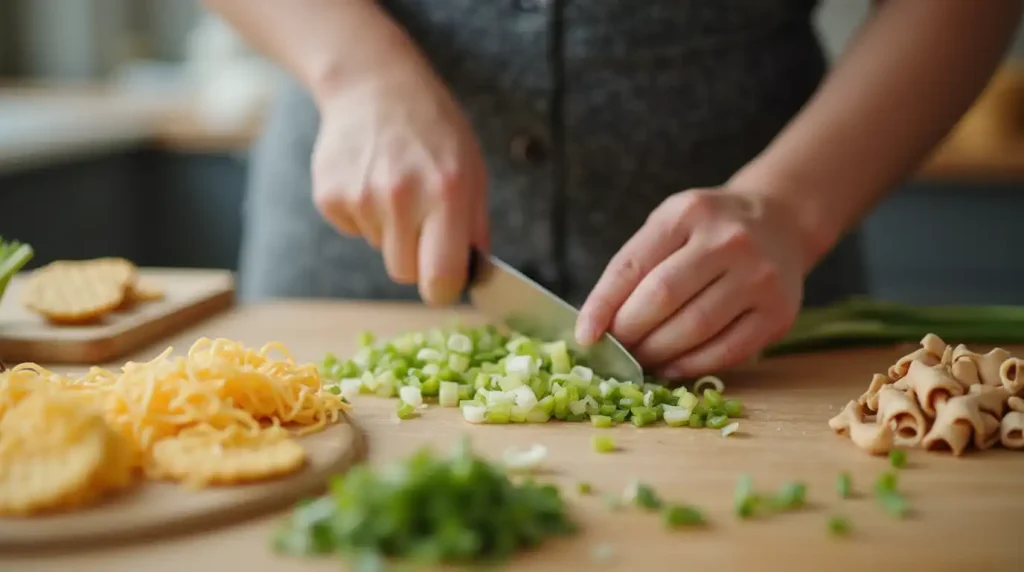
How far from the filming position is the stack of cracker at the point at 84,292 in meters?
1.28

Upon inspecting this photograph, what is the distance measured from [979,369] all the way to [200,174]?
8.91 ft

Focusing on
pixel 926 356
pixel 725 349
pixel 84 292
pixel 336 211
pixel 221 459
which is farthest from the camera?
pixel 84 292

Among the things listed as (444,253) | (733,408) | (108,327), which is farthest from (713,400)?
(108,327)

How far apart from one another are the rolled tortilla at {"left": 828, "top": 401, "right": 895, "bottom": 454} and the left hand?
169mm

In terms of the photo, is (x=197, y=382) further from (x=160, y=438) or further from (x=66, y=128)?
(x=66, y=128)

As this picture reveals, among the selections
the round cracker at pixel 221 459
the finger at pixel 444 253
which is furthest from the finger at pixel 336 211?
the round cracker at pixel 221 459

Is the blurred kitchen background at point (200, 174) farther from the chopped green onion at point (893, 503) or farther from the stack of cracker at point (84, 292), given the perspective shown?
the chopped green onion at point (893, 503)

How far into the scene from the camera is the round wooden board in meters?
0.71

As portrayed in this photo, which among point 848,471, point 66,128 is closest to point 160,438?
point 848,471

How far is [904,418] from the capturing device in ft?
3.08

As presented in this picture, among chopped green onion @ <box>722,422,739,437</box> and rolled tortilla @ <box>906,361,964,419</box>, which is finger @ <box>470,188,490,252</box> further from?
rolled tortilla @ <box>906,361,964,419</box>

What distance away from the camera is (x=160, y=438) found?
84 centimetres

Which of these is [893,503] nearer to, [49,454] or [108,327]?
[49,454]

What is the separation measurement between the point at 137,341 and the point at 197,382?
0.46 m
